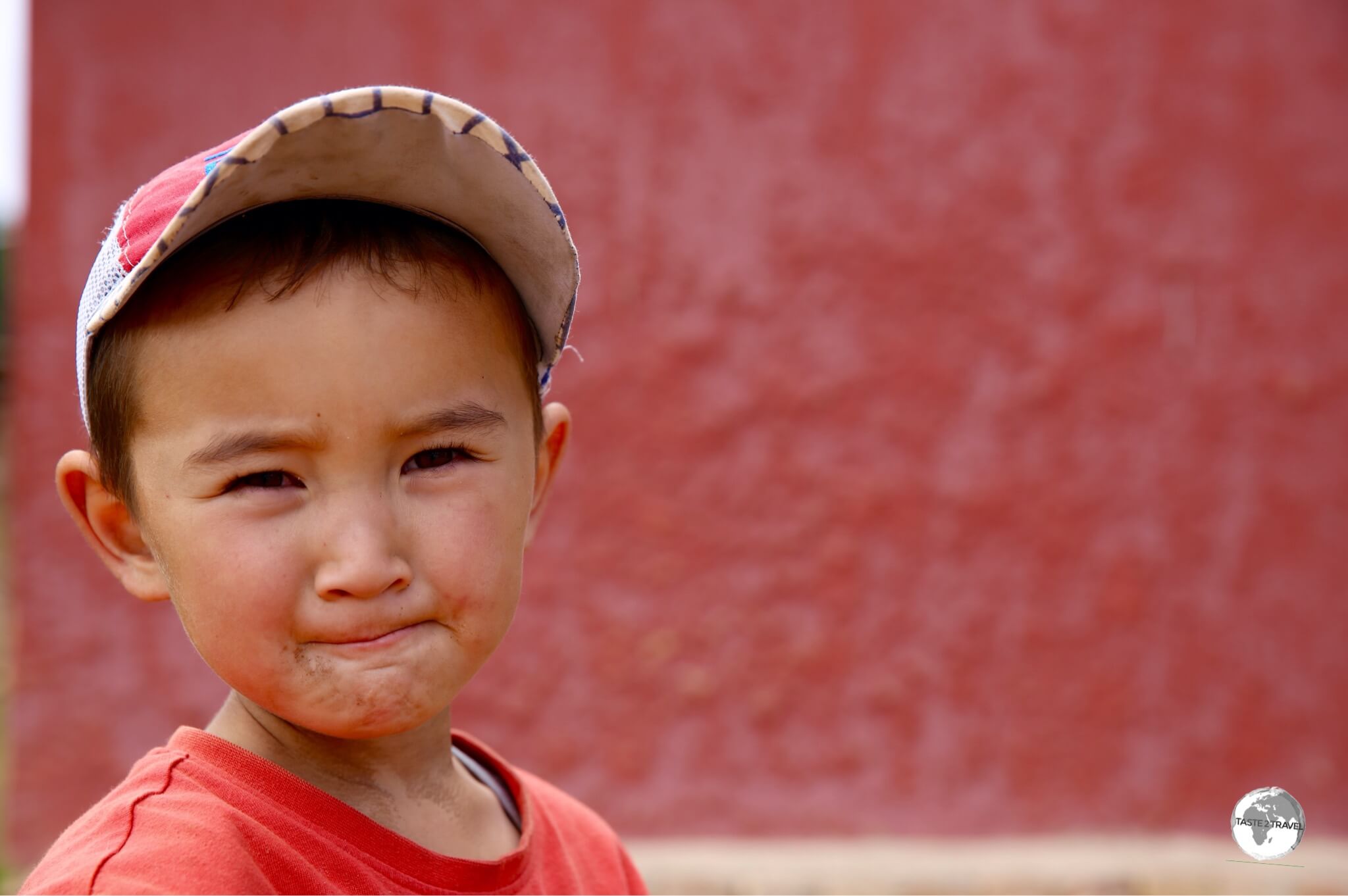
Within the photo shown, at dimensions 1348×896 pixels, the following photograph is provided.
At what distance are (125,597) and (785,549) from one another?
6.58ft

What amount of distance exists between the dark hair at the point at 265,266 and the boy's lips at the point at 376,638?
0.82 ft

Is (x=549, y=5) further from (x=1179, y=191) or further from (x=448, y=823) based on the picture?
(x=448, y=823)

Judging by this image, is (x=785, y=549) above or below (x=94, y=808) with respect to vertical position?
above

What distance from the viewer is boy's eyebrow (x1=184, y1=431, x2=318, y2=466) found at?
112 cm

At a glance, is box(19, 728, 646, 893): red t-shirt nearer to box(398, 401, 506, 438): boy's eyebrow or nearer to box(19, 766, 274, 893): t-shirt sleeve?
box(19, 766, 274, 893): t-shirt sleeve

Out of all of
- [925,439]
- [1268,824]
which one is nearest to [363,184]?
[1268,824]

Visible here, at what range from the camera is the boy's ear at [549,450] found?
151cm

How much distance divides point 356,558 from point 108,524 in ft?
1.15

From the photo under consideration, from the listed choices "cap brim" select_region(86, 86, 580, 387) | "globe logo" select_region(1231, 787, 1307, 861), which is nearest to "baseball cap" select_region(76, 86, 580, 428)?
"cap brim" select_region(86, 86, 580, 387)

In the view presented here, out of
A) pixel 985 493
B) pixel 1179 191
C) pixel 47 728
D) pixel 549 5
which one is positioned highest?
pixel 549 5

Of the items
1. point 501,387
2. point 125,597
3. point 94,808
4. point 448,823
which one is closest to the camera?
point 94,808

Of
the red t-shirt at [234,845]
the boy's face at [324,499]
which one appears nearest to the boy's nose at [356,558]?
the boy's face at [324,499]

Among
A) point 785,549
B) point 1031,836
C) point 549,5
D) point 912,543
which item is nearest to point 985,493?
point 912,543

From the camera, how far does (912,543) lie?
4223mm
